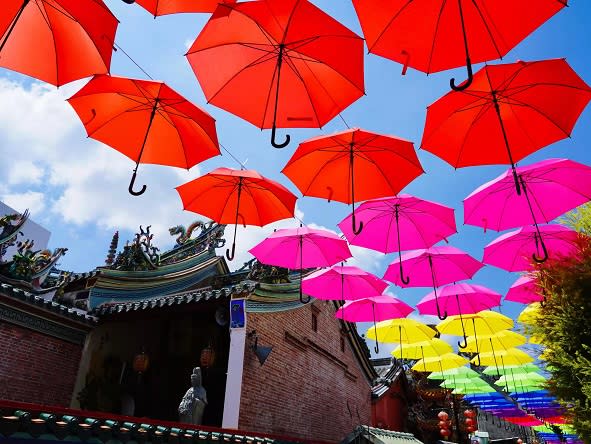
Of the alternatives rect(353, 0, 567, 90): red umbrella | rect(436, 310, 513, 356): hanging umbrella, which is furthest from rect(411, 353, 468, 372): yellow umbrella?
rect(353, 0, 567, 90): red umbrella

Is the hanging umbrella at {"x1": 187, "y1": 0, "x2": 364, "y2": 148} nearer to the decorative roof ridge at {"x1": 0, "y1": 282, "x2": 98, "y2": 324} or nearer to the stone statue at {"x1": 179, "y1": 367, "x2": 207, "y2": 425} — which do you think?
the stone statue at {"x1": 179, "y1": 367, "x2": 207, "y2": 425}

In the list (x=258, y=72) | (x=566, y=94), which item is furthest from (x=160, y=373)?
(x=566, y=94)

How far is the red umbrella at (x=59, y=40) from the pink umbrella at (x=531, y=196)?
5.81 metres

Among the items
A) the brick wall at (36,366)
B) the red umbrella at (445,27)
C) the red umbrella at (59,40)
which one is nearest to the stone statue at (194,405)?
the brick wall at (36,366)

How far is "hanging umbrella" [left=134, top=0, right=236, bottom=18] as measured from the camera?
3936mm

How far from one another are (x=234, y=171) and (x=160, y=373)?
5.58 metres

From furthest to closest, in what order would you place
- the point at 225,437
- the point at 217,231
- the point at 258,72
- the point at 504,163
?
the point at 217,231 → the point at 504,163 → the point at 225,437 → the point at 258,72

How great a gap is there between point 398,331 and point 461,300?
220cm

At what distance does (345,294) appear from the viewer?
29.7ft

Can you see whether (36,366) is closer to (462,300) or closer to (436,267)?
(436,267)

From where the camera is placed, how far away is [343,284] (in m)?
9.03

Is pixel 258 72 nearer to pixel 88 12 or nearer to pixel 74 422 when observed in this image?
pixel 88 12

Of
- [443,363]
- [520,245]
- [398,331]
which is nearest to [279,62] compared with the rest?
[520,245]

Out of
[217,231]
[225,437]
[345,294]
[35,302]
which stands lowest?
[225,437]
